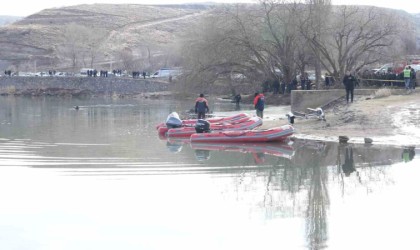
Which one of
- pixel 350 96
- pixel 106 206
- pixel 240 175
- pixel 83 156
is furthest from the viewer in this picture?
pixel 350 96

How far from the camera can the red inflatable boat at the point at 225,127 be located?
32250 millimetres

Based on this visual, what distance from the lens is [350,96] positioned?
37.9 m

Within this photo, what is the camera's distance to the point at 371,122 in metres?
30.7

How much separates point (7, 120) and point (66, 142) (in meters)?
15.4

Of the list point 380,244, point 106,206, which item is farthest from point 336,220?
point 106,206

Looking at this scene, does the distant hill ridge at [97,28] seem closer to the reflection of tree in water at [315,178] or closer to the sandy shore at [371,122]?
the sandy shore at [371,122]

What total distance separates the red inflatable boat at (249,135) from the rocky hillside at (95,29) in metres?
89.9

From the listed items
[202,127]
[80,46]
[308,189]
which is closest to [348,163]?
[308,189]

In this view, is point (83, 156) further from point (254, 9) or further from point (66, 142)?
point (254, 9)

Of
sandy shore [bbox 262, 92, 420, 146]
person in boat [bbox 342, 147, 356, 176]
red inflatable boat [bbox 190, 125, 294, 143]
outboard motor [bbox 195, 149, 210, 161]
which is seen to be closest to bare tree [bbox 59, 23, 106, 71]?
sandy shore [bbox 262, 92, 420, 146]

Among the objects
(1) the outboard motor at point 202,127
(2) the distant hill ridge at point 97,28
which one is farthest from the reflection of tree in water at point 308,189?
(2) the distant hill ridge at point 97,28

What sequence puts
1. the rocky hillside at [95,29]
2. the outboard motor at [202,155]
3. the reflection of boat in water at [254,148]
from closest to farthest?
the outboard motor at [202,155], the reflection of boat in water at [254,148], the rocky hillside at [95,29]

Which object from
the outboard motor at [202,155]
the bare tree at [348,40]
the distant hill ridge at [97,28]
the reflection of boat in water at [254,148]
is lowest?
the outboard motor at [202,155]

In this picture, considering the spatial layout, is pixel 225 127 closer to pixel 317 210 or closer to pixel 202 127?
pixel 202 127
